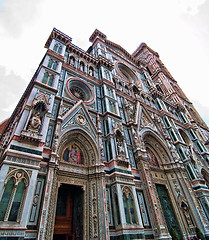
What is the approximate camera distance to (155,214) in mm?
10352

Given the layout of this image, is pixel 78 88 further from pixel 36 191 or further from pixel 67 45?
pixel 36 191

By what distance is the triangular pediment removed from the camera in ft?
35.1

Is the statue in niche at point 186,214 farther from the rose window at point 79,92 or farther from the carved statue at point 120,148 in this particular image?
the rose window at point 79,92

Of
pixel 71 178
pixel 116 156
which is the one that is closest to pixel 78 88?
pixel 116 156

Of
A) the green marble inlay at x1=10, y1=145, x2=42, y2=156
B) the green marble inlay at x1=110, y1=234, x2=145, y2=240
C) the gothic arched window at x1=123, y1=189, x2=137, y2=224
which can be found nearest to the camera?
the green marble inlay at x1=10, y1=145, x2=42, y2=156

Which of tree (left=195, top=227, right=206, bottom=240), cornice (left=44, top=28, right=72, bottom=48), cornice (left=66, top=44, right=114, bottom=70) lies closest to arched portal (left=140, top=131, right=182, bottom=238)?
tree (left=195, top=227, right=206, bottom=240)

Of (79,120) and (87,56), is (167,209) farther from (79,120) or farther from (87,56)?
(87,56)

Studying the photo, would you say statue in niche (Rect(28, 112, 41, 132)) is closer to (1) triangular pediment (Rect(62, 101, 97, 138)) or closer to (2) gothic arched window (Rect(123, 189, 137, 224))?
(1) triangular pediment (Rect(62, 101, 97, 138))

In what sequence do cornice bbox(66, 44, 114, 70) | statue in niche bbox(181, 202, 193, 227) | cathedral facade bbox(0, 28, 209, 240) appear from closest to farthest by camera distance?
cathedral facade bbox(0, 28, 209, 240), statue in niche bbox(181, 202, 193, 227), cornice bbox(66, 44, 114, 70)

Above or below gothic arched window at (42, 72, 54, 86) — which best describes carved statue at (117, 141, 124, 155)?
below

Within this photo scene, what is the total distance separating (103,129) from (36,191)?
6.96 meters

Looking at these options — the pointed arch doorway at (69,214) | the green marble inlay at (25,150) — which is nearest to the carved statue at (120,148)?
the pointed arch doorway at (69,214)

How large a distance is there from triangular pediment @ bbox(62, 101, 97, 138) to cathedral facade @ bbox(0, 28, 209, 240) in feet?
0.25

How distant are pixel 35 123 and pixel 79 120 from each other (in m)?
3.56
